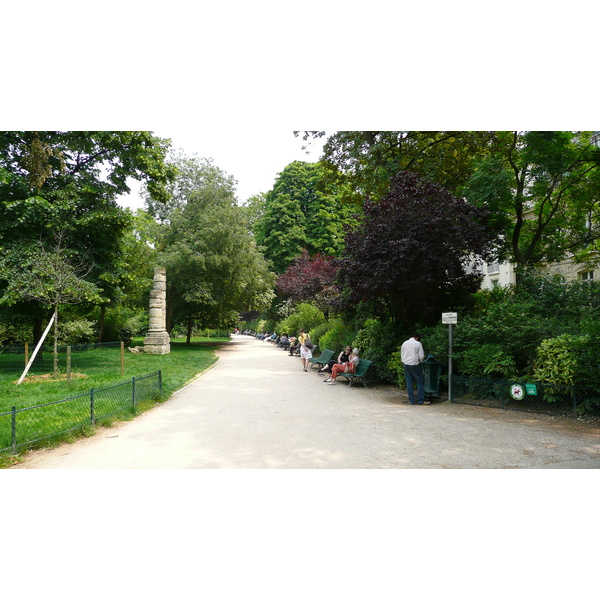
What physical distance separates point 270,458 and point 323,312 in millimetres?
21410

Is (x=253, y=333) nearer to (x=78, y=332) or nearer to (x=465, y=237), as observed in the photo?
(x=78, y=332)

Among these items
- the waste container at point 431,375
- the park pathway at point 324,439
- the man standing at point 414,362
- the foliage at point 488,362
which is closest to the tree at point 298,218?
the waste container at point 431,375

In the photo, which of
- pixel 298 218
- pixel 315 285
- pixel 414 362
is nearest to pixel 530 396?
pixel 414 362

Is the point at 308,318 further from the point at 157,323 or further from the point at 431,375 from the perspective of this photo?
the point at 431,375

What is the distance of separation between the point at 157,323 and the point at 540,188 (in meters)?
19.5

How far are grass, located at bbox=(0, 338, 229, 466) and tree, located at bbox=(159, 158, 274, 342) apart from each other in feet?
33.5

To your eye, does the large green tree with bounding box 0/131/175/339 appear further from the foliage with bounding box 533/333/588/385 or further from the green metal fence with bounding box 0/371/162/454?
the foliage with bounding box 533/333/588/385

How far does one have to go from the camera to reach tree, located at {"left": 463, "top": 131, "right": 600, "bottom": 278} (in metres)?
13.4

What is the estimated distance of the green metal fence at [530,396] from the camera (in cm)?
821

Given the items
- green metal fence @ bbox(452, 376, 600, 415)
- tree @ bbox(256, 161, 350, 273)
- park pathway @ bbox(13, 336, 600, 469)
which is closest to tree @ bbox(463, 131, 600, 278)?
green metal fence @ bbox(452, 376, 600, 415)

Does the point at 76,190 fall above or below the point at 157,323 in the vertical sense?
above

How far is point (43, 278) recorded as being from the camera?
14.2 meters

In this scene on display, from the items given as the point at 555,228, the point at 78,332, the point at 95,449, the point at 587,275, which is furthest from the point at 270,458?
the point at 587,275

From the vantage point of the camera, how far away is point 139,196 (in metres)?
41.7
